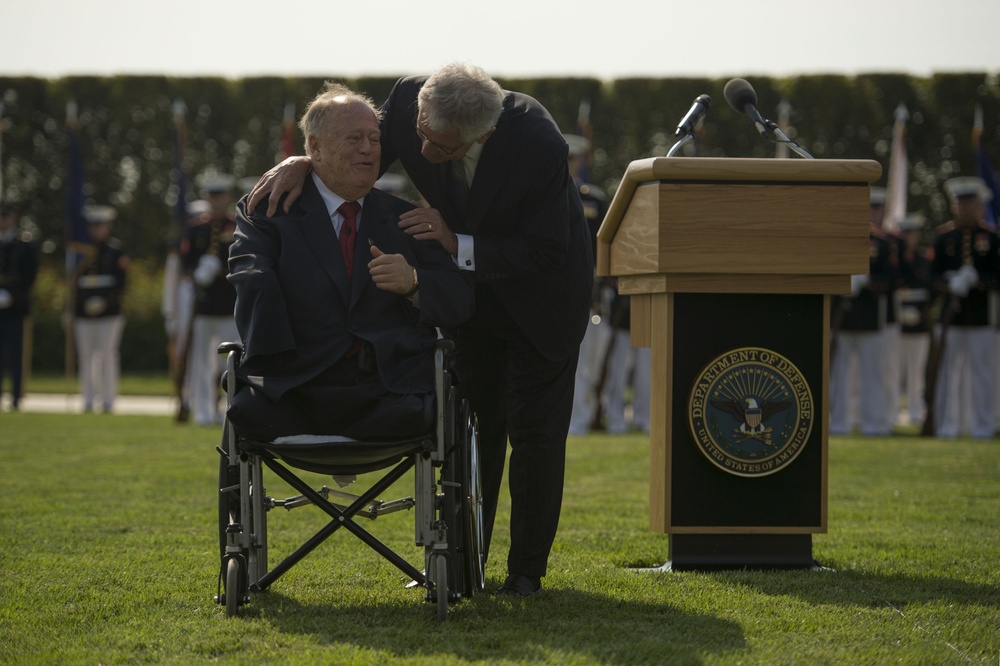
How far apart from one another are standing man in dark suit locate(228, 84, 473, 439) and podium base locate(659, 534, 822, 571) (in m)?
1.39

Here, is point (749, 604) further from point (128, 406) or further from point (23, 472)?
point (128, 406)

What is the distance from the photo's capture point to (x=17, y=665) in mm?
3523

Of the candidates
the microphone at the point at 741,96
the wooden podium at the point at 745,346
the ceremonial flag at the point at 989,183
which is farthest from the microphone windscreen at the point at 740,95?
the ceremonial flag at the point at 989,183

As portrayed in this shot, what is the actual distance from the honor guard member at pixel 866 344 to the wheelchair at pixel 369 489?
9472mm

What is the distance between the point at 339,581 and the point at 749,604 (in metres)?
1.49

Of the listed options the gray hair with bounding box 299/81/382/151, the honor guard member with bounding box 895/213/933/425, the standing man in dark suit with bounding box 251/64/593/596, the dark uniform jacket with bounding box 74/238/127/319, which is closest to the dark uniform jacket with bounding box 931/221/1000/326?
the honor guard member with bounding box 895/213/933/425

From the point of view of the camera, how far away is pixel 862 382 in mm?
13195

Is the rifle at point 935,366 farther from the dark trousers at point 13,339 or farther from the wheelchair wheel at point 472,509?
the dark trousers at point 13,339

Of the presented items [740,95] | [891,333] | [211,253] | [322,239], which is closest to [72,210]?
[211,253]

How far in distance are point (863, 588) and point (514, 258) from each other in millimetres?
1709

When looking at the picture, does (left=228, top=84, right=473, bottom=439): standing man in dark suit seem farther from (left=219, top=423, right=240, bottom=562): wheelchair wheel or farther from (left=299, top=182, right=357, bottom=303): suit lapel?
(left=219, top=423, right=240, bottom=562): wheelchair wheel

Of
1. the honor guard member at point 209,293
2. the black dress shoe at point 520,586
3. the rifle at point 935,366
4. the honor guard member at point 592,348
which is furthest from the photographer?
the honor guard member at point 209,293

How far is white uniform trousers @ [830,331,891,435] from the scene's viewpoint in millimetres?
13000

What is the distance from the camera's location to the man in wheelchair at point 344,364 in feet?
13.2
